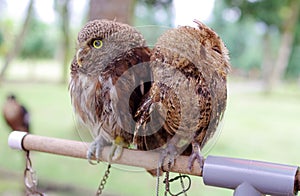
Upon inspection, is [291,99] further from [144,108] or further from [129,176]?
[144,108]

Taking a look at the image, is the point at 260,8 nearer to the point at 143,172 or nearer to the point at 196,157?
the point at 143,172

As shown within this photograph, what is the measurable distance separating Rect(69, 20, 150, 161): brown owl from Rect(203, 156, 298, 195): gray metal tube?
16cm

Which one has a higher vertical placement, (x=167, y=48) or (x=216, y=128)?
(x=167, y=48)

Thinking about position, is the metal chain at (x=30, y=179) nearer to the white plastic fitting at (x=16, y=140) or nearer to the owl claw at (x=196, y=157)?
the white plastic fitting at (x=16, y=140)

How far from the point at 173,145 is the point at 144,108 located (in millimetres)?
86

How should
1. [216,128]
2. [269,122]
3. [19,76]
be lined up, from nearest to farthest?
[216,128] → [269,122] → [19,76]

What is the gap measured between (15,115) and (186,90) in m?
2.64

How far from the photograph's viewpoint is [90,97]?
2.33ft

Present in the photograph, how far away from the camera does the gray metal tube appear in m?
0.57

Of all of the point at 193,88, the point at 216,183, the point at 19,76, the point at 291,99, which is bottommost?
the point at 19,76

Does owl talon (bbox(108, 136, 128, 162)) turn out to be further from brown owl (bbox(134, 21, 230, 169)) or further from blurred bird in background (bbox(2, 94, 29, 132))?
blurred bird in background (bbox(2, 94, 29, 132))

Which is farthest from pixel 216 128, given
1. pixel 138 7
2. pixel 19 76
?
pixel 19 76

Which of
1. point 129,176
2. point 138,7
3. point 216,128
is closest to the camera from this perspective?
point 216,128

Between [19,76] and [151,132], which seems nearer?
[151,132]
